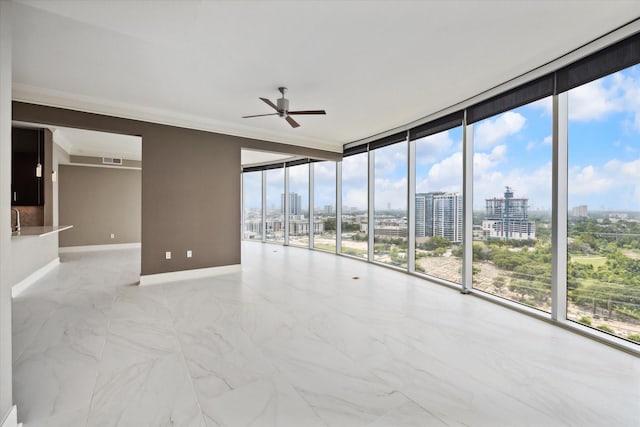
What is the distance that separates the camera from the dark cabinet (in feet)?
17.5

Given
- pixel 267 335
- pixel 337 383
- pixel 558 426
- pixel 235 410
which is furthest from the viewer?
pixel 267 335

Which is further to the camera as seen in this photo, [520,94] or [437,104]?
[437,104]

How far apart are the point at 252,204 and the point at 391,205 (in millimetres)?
5568

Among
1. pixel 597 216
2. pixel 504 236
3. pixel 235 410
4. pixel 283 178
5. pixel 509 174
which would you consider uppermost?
pixel 283 178

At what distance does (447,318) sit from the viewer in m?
3.22

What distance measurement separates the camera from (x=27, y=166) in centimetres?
542

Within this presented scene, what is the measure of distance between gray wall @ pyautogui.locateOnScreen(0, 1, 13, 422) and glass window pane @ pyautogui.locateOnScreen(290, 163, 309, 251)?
6.95m

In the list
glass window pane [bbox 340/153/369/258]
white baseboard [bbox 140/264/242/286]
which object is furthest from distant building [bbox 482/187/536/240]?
white baseboard [bbox 140/264/242/286]

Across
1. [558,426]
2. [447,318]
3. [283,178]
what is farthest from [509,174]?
[283,178]

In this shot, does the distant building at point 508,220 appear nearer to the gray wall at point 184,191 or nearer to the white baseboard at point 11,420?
the gray wall at point 184,191

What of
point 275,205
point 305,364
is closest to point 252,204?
point 275,205

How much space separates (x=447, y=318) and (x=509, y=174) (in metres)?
2.02

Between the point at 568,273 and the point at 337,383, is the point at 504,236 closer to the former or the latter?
the point at 568,273

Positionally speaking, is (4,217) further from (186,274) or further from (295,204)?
(295,204)
